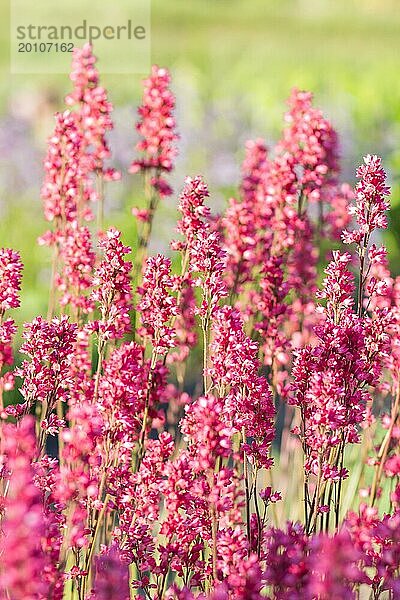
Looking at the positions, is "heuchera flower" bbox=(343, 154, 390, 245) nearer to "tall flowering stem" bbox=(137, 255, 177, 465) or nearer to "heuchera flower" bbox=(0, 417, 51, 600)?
"tall flowering stem" bbox=(137, 255, 177, 465)

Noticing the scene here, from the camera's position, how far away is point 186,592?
4.00ft

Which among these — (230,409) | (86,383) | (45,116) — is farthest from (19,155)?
(230,409)

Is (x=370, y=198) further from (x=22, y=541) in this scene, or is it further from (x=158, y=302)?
(x=22, y=541)

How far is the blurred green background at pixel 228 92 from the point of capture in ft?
15.6

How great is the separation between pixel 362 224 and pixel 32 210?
341 cm

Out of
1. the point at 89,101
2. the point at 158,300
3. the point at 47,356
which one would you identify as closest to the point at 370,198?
the point at 158,300

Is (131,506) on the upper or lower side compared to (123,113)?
lower

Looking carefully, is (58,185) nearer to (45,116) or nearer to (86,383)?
(86,383)

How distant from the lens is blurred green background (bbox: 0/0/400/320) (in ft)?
15.6

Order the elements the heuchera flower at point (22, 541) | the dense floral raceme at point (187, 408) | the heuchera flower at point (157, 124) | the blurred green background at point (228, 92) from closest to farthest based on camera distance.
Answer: the heuchera flower at point (22, 541) → the dense floral raceme at point (187, 408) → the heuchera flower at point (157, 124) → the blurred green background at point (228, 92)

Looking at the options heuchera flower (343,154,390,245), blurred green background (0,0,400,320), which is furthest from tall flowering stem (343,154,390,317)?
blurred green background (0,0,400,320)

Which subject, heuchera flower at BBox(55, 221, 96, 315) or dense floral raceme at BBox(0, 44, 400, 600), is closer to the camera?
dense floral raceme at BBox(0, 44, 400, 600)

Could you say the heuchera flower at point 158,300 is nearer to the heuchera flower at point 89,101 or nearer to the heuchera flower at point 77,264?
the heuchera flower at point 77,264

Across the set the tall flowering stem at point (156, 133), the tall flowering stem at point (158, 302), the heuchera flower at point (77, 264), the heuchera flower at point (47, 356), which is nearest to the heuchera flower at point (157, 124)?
the tall flowering stem at point (156, 133)
